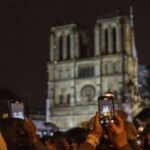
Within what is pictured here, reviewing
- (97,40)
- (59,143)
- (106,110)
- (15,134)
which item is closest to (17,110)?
(15,134)

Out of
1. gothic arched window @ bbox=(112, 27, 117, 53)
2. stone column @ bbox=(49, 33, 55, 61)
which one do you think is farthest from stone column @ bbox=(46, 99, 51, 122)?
gothic arched window @ bbox=(112, 27, 117, 53)

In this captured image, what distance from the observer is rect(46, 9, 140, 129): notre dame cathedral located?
70.7 m

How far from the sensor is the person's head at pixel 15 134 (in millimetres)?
4227

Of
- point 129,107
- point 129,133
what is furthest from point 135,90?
point 129,133

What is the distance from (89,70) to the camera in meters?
74.5

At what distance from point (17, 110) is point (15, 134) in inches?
30.9

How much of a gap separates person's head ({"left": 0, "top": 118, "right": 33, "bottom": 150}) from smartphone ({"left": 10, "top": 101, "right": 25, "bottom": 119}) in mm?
411

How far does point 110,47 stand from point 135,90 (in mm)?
6802

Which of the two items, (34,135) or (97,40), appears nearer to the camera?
(34,135)

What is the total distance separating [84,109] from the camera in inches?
2844

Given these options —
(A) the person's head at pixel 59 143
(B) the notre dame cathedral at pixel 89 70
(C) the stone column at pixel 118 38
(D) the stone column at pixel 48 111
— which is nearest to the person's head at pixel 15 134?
(A) the person's head at pixel 59 143

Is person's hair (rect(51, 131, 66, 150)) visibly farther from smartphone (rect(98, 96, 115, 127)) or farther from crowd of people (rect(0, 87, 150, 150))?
smartphone (rect(98, 96, 115, 127))

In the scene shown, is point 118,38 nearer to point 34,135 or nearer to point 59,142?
point 59,142

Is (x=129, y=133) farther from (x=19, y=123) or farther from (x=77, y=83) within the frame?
(x=77, y=83)
